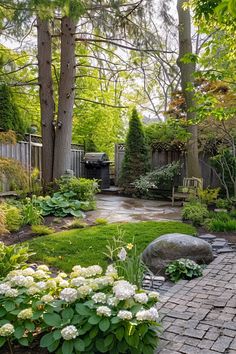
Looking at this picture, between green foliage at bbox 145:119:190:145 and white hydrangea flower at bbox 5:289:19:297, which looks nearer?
white hydrangea flower at bbox 5:289:19:297

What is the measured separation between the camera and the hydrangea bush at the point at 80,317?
194 cm

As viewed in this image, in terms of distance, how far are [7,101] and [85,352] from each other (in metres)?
6.81

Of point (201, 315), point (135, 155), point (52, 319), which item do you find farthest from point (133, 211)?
point (52, 319)

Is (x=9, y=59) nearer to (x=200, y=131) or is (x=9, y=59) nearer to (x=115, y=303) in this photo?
(x=200, y=131)

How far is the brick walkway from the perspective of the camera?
2.22 m

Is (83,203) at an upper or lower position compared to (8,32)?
lower

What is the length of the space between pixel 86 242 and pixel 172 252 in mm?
1354

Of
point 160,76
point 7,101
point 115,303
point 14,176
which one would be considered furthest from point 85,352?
point 160,76

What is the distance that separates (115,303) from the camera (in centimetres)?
204

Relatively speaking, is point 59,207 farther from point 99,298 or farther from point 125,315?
point 125,315

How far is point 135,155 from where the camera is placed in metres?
10.6

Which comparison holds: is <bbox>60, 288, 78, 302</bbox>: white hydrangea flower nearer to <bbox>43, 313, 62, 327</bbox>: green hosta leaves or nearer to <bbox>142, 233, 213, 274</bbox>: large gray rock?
<bbox>43, 313, 62, 327</bbox>: green hosta leaves

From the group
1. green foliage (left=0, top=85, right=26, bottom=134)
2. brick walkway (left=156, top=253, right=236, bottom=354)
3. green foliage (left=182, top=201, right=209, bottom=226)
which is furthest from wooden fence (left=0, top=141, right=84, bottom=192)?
brick walkway (left=156, top=253, right=236, bottom=354)

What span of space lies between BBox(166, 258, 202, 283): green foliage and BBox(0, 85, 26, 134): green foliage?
5.40 metres
